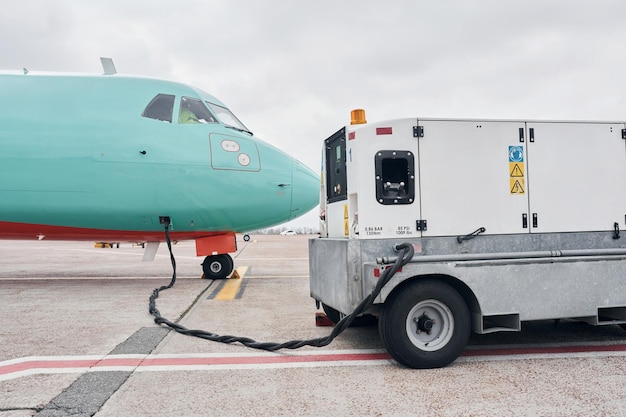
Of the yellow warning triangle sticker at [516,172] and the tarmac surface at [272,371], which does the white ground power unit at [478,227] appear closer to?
the yellow warning triangle sticker at [516,172]

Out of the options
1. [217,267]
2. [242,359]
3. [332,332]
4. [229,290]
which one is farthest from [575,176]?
[217,267]

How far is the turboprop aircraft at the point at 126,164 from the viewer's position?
9.09 meters

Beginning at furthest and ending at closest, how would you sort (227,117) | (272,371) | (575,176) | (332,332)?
(227,117) → (575,176) → (332,332) → (272,371)

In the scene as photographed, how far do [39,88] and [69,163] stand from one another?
5.65 ft

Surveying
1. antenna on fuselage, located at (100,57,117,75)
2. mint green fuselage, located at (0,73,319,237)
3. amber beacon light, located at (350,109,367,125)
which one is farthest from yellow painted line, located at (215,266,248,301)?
antenna on fuselage, located at (100,57,117,75)

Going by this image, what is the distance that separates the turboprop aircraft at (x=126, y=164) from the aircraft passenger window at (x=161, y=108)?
19mm

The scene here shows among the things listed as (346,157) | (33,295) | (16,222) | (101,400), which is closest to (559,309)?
(346,157)

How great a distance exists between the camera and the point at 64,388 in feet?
12.4

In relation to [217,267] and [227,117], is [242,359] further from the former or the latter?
[227,117]

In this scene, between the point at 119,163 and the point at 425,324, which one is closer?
the point at 425,324

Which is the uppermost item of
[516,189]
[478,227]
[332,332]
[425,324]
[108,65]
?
[108,65]

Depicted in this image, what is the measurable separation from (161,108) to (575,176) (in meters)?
7.42

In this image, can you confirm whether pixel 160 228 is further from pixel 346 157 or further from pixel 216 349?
pixel 346 157

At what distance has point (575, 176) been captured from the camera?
482cm
